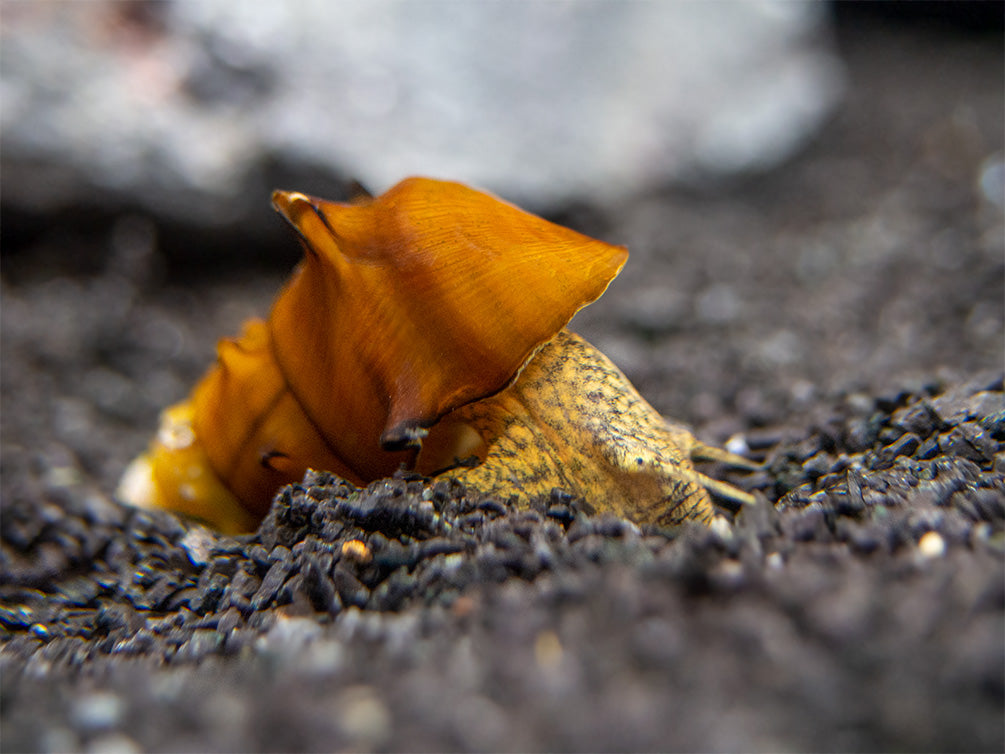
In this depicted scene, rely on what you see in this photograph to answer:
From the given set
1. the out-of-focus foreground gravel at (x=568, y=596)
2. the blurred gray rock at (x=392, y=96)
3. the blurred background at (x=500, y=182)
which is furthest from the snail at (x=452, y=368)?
the blurred gray rock at (x=392, y=96)

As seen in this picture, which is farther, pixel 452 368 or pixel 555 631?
pixel 452 368

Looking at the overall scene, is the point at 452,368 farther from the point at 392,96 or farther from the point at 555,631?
the point at 392,96

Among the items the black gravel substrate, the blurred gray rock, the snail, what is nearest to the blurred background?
the blurred gray rock

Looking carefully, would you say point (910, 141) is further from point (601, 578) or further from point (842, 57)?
point (601, 578)

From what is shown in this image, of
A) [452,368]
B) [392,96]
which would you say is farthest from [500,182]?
[452,368]

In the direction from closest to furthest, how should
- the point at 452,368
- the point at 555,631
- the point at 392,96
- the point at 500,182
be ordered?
the point at 555,631 → the point at 452,368 → the point at 392,96 → the point at 500,182

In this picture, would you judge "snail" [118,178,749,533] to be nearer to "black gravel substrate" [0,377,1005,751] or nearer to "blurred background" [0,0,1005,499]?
"black gravel substrate" [0,377,1005,751]
